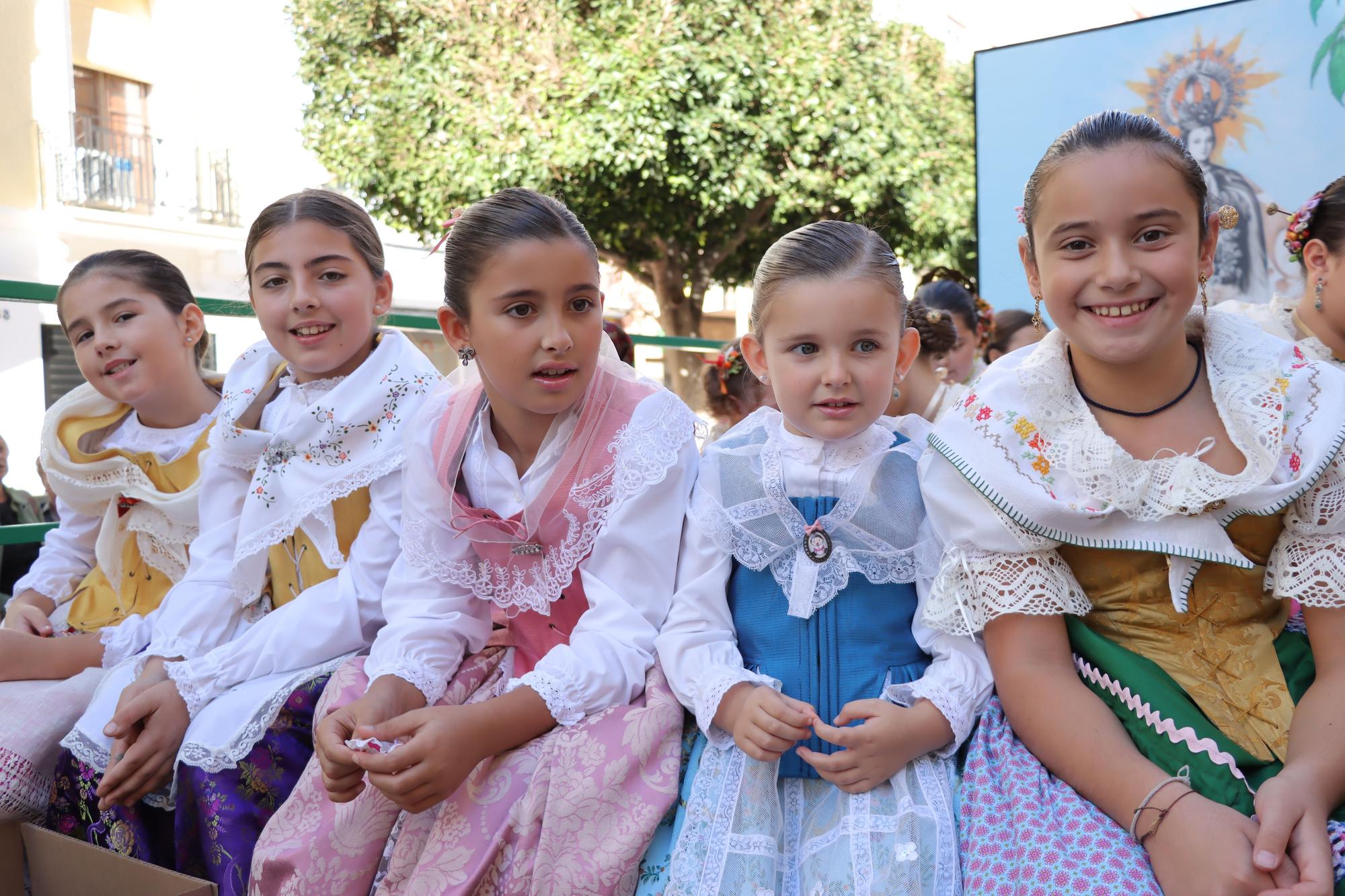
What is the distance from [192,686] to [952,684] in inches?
53.8

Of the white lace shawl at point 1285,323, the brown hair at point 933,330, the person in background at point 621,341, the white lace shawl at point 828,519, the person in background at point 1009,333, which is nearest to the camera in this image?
the white lace shawl at point 828,519

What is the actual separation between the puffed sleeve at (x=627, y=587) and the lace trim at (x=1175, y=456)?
0.51m

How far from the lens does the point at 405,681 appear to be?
5.89 feet

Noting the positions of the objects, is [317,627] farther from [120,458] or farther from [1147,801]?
[1147,801]

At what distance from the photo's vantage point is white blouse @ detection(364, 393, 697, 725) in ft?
5.60

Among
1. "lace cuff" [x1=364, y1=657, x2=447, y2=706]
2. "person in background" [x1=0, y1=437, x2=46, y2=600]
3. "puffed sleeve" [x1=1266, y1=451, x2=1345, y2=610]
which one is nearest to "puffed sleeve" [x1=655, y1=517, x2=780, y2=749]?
"lace cuff" [x1=364, y1=657, x2=447, y2=706]

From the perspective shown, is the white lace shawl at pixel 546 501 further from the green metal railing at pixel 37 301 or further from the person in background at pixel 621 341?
the person in background at pixel 621 341

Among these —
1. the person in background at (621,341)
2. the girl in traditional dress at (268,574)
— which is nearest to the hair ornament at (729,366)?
the person in background at (621,341)

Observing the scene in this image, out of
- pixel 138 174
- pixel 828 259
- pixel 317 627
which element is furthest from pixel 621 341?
pixel 138 174

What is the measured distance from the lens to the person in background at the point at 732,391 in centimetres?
295

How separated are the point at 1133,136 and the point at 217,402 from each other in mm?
2122

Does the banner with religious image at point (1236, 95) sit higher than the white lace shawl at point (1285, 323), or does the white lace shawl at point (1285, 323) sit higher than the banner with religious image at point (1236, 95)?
the banner with religious image at point (1236, 95)

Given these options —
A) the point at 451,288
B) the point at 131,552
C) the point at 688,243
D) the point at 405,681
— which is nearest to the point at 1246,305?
the point at 451,288

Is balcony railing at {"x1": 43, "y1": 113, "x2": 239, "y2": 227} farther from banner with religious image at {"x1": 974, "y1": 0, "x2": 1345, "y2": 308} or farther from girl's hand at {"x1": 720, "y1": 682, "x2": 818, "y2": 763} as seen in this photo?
girl's hand at {"x1": 720, "y1": 682, "x2": 818, "y2": 763}
